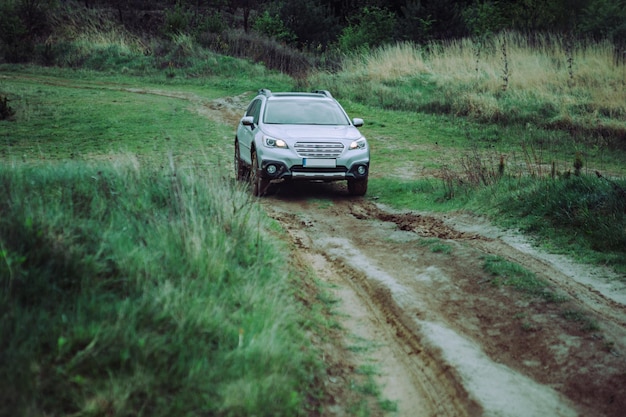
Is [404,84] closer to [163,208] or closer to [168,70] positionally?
[168,70]

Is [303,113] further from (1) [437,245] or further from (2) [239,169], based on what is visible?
(1) [437,245]

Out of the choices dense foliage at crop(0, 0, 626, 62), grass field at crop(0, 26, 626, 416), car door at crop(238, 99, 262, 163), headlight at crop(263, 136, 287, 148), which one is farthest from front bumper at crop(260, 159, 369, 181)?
dense foliage at crop(0, 0, 626, 62)

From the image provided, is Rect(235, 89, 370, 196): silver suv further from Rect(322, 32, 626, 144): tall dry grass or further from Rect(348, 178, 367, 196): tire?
Rect(322, 32, 626, 144): tall dry grass

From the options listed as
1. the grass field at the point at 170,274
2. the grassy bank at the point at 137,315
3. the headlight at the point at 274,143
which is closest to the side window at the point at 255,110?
the headlight at the point at 274,143

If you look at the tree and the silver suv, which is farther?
the tree

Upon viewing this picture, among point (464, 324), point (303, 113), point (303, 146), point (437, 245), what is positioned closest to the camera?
point (464, 324)

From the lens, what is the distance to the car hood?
484 inches

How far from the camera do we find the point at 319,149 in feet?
40.1

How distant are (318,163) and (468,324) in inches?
243

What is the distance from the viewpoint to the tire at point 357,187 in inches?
505

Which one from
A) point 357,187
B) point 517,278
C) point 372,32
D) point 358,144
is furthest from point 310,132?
point 372,32

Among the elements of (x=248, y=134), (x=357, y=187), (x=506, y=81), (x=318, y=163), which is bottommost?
(x=357, y=187)

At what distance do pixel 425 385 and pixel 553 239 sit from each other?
4.56 m

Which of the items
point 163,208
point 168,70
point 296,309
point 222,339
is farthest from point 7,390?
point 168,70
